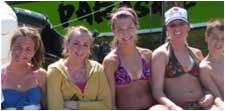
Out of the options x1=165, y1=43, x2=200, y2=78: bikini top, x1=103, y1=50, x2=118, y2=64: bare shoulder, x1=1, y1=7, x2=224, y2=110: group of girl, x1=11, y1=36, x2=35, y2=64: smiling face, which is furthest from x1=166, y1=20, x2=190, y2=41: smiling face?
x1=11, y1=36, x2=35, y2=64: smiling face

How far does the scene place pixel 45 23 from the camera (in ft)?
21.2

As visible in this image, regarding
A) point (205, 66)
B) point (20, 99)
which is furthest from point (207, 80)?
point (20, 99)

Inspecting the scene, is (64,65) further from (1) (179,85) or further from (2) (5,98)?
(1) (179,85)

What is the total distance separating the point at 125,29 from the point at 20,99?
0.79 metres

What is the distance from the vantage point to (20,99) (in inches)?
117

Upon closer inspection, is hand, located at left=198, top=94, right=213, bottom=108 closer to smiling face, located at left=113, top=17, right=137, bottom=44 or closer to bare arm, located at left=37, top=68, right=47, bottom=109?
smiling face, located at left=113, top=17, right=137, bottom=44

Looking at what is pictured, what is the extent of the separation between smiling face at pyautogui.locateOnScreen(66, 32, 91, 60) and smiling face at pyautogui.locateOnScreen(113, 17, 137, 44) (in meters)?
0.21

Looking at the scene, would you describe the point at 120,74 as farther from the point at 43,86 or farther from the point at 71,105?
the point at 43,86

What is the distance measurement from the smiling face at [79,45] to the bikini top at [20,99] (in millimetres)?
352

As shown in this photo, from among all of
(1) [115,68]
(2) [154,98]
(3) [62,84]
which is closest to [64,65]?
(3) [62,84]

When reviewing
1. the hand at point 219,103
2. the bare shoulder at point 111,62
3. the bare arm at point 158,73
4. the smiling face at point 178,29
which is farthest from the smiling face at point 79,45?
the hand at point 219,103

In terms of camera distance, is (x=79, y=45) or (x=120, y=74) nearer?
(x=79, y=45)

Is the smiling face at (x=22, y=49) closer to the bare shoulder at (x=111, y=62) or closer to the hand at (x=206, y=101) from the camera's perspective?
the bare shoulder at (x=111, y=62)

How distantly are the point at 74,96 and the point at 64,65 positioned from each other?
0.71 ft
